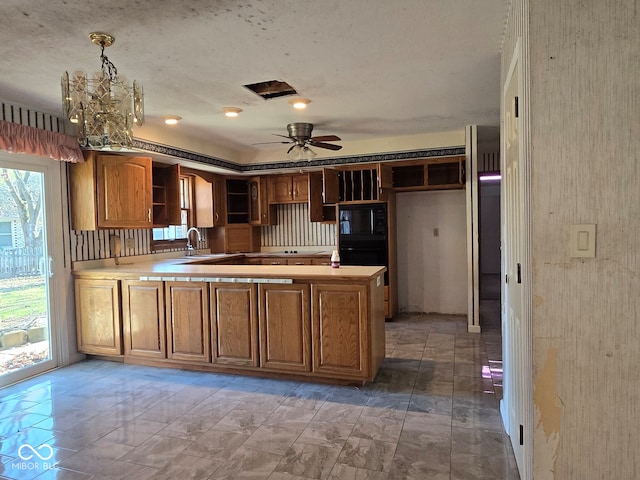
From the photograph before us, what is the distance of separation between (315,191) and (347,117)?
1.77 m

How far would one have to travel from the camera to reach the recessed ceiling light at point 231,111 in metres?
3.96

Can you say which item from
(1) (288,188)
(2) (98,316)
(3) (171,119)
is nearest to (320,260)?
(1) (288,188)

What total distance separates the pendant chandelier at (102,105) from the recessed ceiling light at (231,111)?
1.58 meters

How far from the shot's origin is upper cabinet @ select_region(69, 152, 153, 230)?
4098 mm

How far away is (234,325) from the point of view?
11.9 feet

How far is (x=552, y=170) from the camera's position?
161 cm

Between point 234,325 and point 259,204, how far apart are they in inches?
126

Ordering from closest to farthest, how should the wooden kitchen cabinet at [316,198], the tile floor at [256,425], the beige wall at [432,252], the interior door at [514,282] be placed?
the interior door at [514,282], the tile floor at [256,425], the beige wall at [432,252], the wooden kitchen cabinet at [316,198]

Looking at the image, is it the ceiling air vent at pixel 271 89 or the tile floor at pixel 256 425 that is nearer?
the tile floor at pixel 256 425

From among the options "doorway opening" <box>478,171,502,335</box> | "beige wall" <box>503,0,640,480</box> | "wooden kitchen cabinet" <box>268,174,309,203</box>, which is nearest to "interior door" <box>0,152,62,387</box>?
"wooden kitchen cabinet" <box>268,174,309,203</box>

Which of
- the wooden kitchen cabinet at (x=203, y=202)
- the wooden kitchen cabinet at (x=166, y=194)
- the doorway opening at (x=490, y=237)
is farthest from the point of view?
the doorway opening at (x=490, y=237)

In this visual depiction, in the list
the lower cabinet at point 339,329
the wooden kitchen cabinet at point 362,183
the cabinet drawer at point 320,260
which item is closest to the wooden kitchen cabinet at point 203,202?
the cabinet drawer at point 320,260

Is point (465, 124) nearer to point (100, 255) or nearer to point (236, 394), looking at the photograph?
point (236, 394)

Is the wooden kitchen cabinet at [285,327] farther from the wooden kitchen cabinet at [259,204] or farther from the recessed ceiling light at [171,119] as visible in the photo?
the wooden kitchen cabinet at [259,204]
